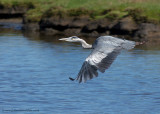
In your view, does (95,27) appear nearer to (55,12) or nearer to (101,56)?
(55,12)

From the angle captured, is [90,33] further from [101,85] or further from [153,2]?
[101,85]

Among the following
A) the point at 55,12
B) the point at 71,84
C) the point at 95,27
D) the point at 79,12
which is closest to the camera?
the point at 71,84

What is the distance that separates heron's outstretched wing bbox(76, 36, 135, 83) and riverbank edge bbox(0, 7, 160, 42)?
1531 cm

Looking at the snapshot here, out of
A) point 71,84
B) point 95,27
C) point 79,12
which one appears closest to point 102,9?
point 79,12

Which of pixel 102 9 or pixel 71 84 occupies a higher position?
pixel 102 9

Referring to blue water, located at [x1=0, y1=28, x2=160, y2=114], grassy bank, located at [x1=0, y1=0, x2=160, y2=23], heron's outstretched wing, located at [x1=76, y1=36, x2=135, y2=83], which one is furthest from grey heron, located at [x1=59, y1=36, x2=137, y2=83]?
grassy bank, located at [x1=0, y1=0, x2=160, y2=23]

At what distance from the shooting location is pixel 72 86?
46.7 feet

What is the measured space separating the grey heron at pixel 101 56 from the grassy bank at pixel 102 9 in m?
16.7

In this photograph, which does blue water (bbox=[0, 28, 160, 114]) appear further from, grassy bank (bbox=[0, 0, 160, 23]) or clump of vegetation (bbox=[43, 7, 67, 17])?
clump of vegetation (bbox=[43, 7, 67, 17])

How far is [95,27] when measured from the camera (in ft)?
91.9

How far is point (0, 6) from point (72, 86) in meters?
24.5

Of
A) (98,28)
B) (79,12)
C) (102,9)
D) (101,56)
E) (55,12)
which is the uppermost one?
(101,56)

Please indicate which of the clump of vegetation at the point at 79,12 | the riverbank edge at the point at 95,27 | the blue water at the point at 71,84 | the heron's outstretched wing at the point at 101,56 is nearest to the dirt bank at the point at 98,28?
the riverbank edge at the point at 95,27

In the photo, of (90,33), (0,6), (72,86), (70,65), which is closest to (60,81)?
(72,86)
